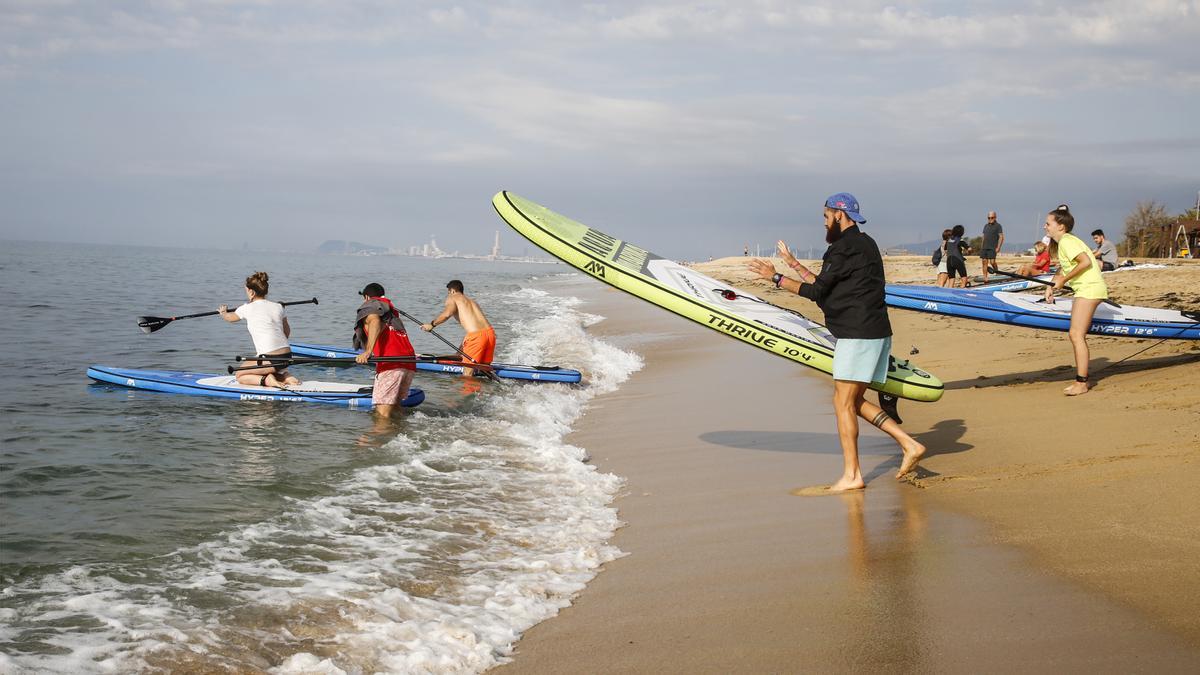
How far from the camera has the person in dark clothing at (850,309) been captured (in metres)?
5.25

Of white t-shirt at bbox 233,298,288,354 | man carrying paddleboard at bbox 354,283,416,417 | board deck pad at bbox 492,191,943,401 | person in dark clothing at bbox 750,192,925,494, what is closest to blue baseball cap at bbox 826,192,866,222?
person in dark clothing at bbox 750,192,925,494

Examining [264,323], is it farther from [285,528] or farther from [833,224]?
[833,224]

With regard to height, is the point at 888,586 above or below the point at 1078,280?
below

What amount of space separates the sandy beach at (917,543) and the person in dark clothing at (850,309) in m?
0.39

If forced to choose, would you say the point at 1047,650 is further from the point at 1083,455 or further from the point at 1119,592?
the point at 1083,455

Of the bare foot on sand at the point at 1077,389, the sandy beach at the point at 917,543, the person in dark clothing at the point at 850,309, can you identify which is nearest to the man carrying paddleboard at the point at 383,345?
the sandy beach at the point at 917,543

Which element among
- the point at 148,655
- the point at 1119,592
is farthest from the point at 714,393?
the point at 148,655

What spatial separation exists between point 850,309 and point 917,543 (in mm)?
1551

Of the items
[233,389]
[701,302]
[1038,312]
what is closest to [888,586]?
[701,302]

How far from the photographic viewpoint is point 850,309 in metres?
5.28

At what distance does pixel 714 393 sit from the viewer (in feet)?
32.4

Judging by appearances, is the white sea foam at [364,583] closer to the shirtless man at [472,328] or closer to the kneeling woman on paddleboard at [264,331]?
the kneeling woman on paddleboard at [264,331]

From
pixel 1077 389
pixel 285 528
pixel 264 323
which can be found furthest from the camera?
pixel 264 323

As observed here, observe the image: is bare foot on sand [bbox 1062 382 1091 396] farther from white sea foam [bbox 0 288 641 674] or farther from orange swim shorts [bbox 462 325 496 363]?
orange swim shorts [bbox 462 325 496 363]
